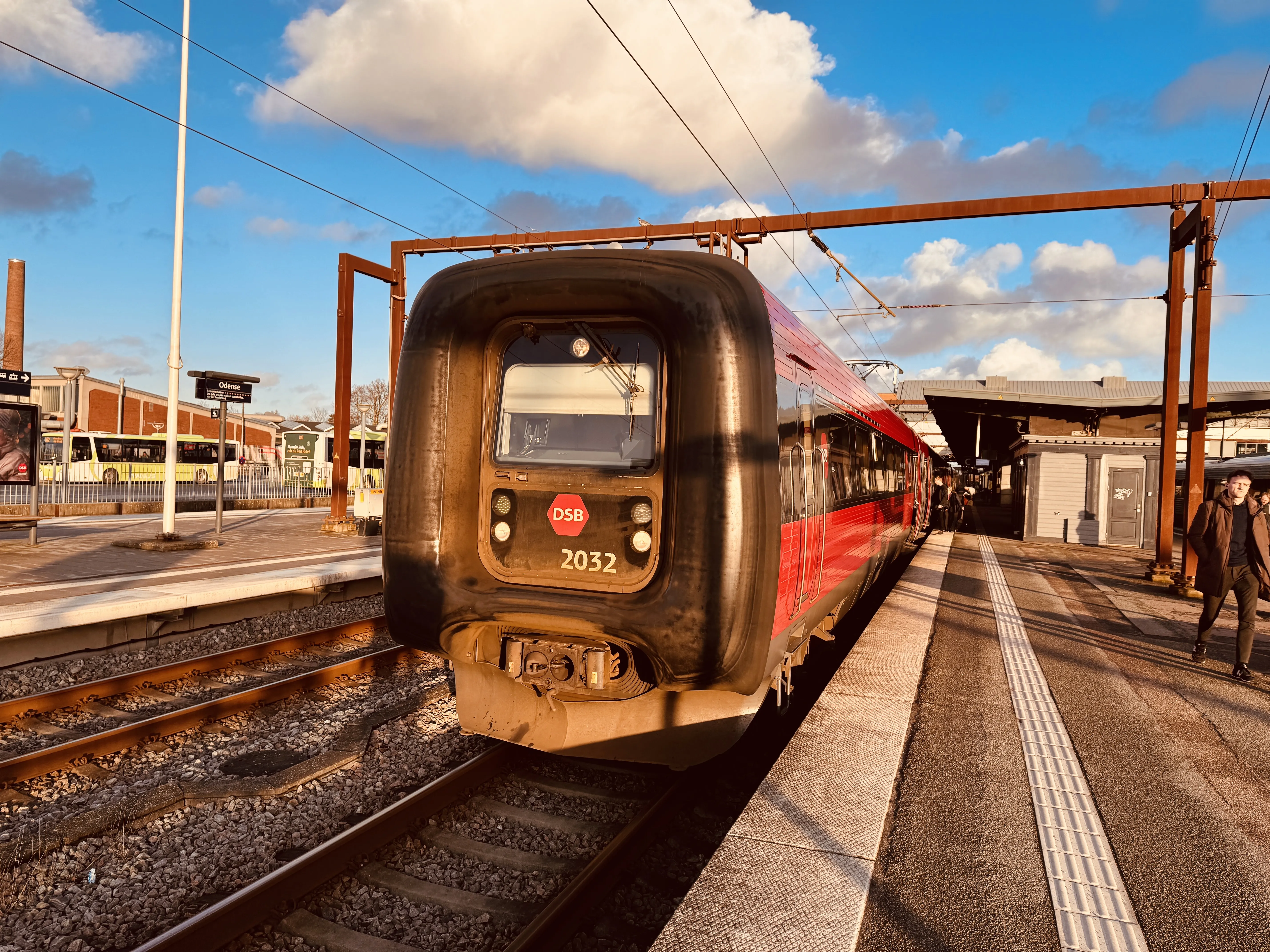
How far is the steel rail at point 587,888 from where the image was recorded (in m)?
3.28

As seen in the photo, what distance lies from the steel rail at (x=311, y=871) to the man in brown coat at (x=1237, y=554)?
647 centimetres

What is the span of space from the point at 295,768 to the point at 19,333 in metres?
42.2

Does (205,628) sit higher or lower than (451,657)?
lower

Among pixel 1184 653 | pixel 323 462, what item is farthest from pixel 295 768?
pixel 323 462

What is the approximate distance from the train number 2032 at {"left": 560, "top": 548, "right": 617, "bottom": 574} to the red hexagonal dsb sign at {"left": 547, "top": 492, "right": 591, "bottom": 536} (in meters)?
0.11

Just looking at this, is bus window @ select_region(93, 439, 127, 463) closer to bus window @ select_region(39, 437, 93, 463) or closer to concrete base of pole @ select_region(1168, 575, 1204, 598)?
bus window @ select_region(39, 437, 93, 463)

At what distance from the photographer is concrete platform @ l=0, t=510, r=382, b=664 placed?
7992 millimetres

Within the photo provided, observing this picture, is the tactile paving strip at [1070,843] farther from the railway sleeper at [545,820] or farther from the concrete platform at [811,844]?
the railway sleeper at [545,820]

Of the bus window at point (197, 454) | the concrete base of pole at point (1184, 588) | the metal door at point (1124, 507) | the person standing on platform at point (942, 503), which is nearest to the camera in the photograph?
→ the concrete base of pole at point (1184, 588)

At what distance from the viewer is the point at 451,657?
4816 mm

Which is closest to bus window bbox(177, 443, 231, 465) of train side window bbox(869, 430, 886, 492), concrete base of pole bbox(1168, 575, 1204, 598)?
train side window bbox(869, 430, 886, 492)

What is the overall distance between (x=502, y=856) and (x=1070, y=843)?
106 inches

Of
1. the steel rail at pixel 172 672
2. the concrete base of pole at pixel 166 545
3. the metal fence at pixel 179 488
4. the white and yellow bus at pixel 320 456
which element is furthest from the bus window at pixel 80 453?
the steel rail at pixel 172 672

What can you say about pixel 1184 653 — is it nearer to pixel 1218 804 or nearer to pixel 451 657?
pixel 1218 804
